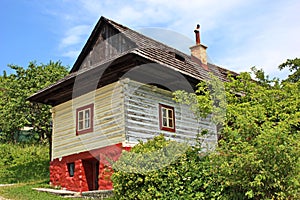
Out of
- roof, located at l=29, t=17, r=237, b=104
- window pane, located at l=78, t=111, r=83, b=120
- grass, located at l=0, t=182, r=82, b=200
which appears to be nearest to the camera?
grass, located at l=0, t=182, r=82, b=200

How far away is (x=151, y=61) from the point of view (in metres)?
12.0

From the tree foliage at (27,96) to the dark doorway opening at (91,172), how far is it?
9054 millimetres

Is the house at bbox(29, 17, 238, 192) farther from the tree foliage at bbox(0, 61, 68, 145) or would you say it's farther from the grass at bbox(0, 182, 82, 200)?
the tree foliage at bbox(0, 61, 68, 145)

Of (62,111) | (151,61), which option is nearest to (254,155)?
(151,61)

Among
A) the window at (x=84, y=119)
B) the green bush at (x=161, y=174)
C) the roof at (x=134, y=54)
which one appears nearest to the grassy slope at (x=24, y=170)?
the window at (x=84, y=119)

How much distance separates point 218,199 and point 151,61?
547cm

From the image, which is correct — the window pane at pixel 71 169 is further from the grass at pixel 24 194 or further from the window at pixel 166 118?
the window at pixel 166 118

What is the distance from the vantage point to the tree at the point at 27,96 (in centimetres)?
2189

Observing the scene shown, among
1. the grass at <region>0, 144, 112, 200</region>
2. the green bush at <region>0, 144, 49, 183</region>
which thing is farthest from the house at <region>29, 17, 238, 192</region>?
the green bush at <region>0, 144, 49, 183</region>

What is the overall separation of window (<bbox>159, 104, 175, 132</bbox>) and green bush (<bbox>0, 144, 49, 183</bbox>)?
7583 millimetres

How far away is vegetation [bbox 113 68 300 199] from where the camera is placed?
24.2ft

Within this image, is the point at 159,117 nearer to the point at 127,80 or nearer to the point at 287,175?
the point at 127,80

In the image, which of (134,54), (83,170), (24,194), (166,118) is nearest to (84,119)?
(83,170)

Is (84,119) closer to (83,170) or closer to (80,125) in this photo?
(80,125)
